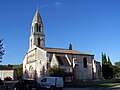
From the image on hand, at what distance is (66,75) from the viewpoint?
186 feet

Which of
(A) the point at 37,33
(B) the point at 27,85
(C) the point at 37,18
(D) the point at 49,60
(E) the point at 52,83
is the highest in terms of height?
(C) the point at 37,18

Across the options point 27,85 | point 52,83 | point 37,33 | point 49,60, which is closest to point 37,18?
point 37,33

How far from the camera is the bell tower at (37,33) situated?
7644 centimetres


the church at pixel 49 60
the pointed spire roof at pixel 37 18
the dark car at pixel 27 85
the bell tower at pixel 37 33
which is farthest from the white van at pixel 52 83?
the pointed spire roof at pixel 37 18

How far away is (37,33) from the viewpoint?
76938mm

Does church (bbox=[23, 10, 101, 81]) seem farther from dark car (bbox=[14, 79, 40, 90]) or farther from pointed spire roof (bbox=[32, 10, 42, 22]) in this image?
dark car (bbox=[14, 79, 40, 90])

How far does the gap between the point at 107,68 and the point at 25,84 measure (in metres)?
58.8

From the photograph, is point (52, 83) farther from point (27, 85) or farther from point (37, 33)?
point (37, 33)

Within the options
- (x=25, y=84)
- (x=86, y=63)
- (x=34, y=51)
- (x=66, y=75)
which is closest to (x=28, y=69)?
(x=34, y=51)

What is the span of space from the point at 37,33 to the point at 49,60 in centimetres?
1314

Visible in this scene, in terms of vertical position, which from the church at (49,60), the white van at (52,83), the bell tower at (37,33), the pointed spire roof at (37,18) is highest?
the pointed spire roof at (37,18)

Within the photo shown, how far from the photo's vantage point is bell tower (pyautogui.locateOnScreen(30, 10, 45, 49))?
7644 cm

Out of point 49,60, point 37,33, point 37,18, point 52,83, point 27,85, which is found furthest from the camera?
point 37,18

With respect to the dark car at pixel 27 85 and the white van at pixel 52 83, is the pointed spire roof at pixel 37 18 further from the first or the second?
the dark car at pixel 27 85
